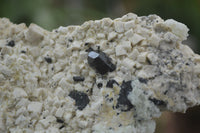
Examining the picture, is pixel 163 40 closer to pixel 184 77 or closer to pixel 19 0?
pixel 184 77

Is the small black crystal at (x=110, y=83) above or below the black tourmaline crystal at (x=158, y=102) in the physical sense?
above

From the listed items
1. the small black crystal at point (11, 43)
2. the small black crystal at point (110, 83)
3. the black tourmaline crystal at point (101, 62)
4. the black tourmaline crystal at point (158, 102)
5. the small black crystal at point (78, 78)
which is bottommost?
the black tourmaline crystal at point (158, 102)

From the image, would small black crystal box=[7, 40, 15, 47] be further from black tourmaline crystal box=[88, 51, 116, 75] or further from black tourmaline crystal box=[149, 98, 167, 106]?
black tourmaline crystal box=[149, 98, 167, 106]

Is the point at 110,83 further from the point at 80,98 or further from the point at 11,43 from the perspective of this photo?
the point at 11,43

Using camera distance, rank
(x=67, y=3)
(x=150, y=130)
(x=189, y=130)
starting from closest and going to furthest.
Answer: (x=150, y=130), (x=189, y=130), (x=67, y=3)

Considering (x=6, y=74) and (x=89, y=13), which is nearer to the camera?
(x=6, y=74)

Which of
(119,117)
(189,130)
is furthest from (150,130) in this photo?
(189,130)

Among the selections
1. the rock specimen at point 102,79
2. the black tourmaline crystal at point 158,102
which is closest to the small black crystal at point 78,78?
the rock specimen at point 102,79

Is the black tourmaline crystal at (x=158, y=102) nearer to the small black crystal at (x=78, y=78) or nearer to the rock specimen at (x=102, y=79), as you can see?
the rock specimen at (x=102, y=79)

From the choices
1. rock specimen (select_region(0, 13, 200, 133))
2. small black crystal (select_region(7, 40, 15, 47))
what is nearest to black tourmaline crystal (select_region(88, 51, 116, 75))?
rock specimen (select_region(0, 13, 200, 133))
